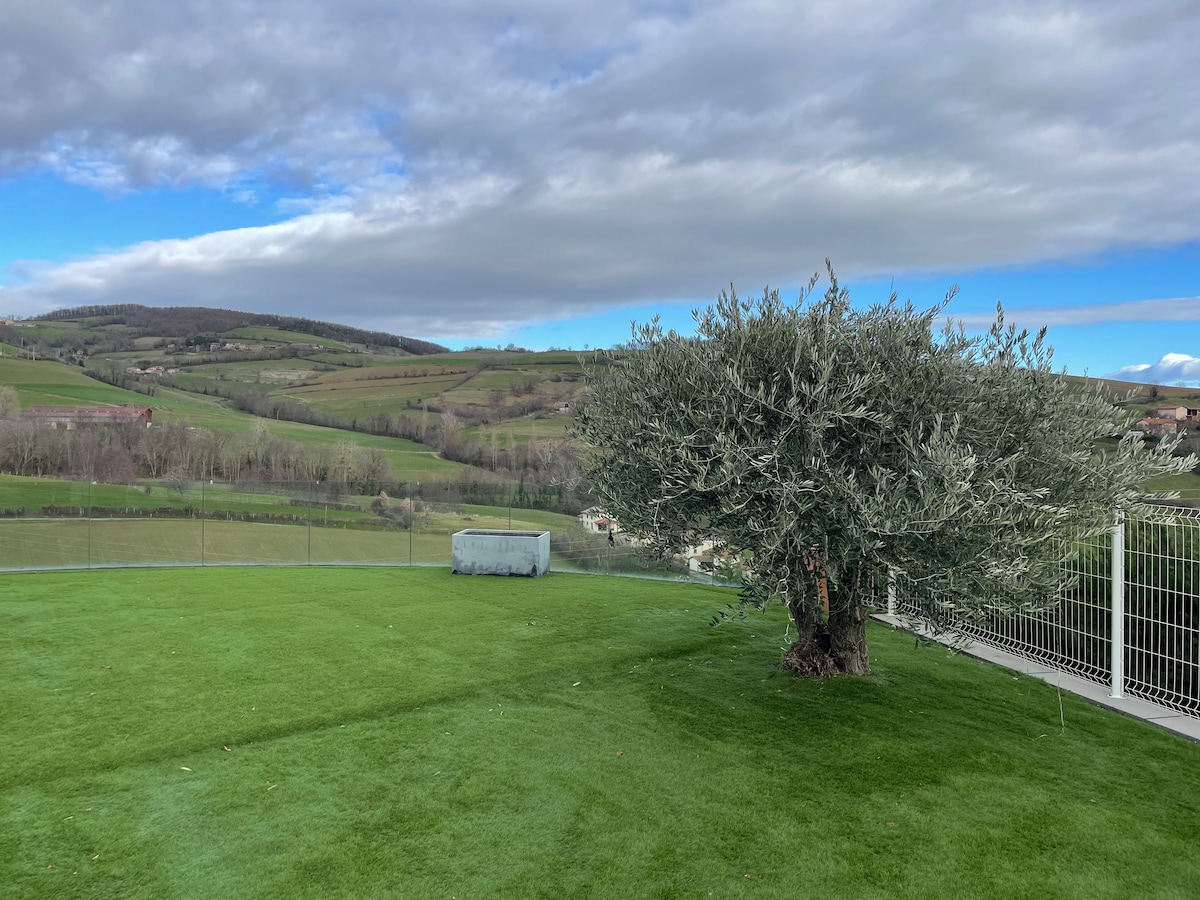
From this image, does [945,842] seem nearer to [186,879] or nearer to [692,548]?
[692,548]

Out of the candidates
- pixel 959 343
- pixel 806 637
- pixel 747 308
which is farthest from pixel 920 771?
pixel 747 308

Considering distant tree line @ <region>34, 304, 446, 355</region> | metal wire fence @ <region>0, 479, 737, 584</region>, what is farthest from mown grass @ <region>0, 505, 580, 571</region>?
distant tree line @ <region>34, 304, 446, 355</region>

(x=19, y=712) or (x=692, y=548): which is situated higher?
(x=692, y=548)

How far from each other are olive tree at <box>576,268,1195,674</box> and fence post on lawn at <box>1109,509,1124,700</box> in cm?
107

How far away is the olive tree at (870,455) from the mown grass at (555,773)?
1.36m

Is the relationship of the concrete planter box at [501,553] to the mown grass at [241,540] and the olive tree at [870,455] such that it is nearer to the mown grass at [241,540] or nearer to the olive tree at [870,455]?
the mown grass at [241,540]

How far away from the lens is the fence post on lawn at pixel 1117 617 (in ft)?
25.1

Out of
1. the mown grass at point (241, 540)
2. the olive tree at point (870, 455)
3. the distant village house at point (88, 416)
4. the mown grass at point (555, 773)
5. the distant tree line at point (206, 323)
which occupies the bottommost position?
the mown grass at point (555, 773)

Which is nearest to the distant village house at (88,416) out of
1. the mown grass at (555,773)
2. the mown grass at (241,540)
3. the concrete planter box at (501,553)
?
the mown grass at (241,540)

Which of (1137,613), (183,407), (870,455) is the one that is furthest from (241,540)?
(183,407)

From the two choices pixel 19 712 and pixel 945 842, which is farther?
pixel 19 712

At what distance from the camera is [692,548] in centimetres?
750

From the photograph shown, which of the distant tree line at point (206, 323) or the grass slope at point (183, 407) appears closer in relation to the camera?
the grass slope at point (183, 407)

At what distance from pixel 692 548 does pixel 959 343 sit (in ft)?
10.3
